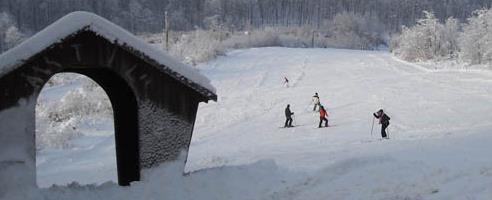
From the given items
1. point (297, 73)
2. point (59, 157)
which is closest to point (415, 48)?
point (297, 73)

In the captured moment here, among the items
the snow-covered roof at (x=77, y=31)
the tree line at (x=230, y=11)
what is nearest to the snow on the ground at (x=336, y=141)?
the snow-covered roof at (x=77, y=31)

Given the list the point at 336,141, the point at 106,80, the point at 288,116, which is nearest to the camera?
the point at 106,80

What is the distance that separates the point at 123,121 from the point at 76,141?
1162cm

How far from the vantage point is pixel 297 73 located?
169ft

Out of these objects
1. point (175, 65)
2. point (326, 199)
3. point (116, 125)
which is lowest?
point (326, 199)

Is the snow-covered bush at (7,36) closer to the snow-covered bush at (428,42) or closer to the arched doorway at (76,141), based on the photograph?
the arched doorway at (76,141)

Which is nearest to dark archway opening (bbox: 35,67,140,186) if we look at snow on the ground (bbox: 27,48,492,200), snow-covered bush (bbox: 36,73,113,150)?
snow on the ground (bbox: 27,48,492,200)

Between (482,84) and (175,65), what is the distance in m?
32.8

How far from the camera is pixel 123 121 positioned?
13039 millimetres

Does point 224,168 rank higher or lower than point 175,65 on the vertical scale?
lower

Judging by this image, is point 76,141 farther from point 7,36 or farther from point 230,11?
point 230,11

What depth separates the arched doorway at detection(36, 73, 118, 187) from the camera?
17.3 meters

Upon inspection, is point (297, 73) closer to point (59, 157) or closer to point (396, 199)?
point (59, 157)

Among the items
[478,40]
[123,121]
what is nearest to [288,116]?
[123,121]
